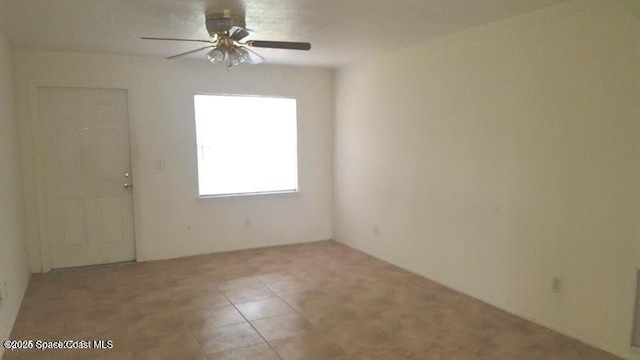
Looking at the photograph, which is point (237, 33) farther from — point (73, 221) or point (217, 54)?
point (73, 221)

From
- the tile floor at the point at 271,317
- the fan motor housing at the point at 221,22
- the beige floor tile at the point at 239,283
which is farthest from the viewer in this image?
the beige floor tile at the point at 239,283

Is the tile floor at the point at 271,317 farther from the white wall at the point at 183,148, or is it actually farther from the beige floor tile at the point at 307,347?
the white wall at the point at 183,148

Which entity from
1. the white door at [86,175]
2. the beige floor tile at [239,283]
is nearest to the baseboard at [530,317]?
the beige floor tile at [239,283]

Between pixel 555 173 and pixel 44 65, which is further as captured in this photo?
pixel 44 65

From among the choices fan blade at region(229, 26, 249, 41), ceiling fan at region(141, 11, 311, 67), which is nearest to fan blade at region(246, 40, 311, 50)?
ceiling fan at region(141, 11, 311, 67)

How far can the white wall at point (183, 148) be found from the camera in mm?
4570

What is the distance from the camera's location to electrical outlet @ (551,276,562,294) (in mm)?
3158

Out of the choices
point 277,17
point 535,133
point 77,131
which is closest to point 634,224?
point 535,133

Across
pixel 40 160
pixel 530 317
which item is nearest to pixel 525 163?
pixel 530 317

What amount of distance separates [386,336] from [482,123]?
6.37 ft

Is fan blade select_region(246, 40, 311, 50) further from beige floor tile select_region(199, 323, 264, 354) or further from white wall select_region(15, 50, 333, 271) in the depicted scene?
white wall select_region(15, 50, 333, 271)

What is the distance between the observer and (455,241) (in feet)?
13.5

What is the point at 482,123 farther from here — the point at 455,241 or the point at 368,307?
the point at 368,307

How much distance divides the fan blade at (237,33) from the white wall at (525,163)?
6.47ft
